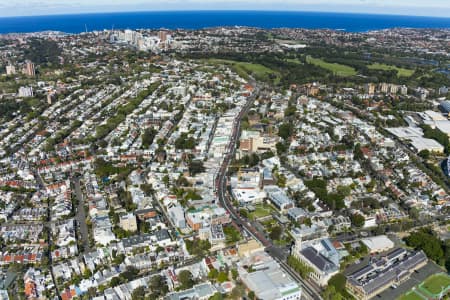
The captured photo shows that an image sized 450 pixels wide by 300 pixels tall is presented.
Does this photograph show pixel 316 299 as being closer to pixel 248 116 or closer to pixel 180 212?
pixel 180 212

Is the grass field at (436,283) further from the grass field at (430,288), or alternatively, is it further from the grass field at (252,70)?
the grass field at (252,70)

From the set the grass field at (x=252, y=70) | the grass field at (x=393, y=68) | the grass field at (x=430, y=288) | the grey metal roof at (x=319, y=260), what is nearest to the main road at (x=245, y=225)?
the grey metal roof at (x=319, y=260)

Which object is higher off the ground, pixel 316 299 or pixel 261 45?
pixel 261 45

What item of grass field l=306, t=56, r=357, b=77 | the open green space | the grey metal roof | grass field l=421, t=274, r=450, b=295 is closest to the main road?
the grey metal roof

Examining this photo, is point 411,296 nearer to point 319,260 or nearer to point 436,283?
point 436,283

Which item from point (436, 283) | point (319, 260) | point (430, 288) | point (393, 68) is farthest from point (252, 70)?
point (430, 288)

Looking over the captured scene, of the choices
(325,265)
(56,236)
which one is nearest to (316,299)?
(325,265)

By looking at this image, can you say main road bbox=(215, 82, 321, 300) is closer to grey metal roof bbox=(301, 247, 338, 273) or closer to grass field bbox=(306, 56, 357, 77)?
grey metal roof bbox=(301, 247, 338, 273)
